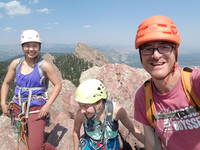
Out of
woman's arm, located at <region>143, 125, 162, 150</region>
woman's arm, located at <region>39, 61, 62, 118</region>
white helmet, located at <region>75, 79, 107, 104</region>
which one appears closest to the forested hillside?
woman's arm, located at <region>39, 61, 62, 118</region>

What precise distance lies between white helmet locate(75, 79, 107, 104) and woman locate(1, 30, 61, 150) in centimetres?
193

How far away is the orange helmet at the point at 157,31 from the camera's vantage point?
11.0 feet

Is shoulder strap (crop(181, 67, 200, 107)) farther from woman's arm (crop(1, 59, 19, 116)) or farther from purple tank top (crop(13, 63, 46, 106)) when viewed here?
woman's arm (crop(1, 59, 19, 116))

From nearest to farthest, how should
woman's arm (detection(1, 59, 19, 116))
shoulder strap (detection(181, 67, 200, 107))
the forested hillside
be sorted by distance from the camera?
shoulder strap (detection(181, 67, 200, 107)), woman's arm (detection(1, 59, 19, 116)), the forested hillside

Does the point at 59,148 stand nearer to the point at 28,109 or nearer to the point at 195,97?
the point at 28,109

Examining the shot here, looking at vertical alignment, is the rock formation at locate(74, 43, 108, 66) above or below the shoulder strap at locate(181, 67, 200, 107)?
below

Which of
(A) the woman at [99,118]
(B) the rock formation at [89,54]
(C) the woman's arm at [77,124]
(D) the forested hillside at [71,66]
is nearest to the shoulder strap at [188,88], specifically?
(A) the woman at [99,118]

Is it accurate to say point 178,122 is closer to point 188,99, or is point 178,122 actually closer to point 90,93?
point 188,99

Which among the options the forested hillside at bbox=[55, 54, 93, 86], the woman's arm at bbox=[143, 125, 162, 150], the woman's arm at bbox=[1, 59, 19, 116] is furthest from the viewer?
the forested hillside at bbox=[55, 54, 93, 86]

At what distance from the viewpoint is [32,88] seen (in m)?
7.60

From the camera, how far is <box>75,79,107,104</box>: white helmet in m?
5.90

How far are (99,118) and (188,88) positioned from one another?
125 inches

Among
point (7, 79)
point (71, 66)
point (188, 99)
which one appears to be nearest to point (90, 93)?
point (188, 99)

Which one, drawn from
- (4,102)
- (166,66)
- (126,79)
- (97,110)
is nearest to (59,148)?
(4,102)
